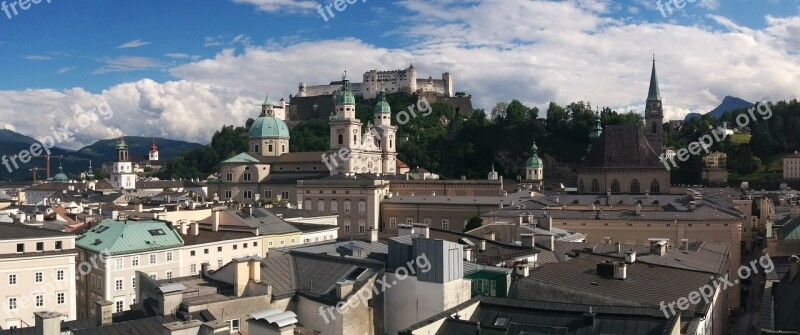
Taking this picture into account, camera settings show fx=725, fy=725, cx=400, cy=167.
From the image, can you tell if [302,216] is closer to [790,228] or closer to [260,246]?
[260,246]

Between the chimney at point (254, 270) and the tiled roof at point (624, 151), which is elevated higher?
the tiled roof at point (624, 151)

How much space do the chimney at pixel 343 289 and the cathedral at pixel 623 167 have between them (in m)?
45.0

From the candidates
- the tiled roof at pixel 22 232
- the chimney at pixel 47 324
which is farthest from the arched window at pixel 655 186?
the chimney at pixel 47 324

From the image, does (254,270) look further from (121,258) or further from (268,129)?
(268,129)

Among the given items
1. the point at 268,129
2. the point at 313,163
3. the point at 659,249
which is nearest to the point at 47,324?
the point at 659,249

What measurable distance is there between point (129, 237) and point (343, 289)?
20363 millimetres

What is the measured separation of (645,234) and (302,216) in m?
23.8

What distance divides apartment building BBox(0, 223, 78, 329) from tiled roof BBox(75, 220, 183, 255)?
114 inches

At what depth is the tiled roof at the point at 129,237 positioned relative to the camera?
35.3 m

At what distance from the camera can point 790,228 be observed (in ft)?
133

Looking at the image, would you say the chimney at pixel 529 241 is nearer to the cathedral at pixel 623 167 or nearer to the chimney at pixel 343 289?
the chimney at pixel 343 289

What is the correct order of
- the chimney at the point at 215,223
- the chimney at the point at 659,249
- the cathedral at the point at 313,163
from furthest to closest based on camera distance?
the cathedral at the point at 313,163, the chimney at the point at 215,223, the chimney at the point at 659,249

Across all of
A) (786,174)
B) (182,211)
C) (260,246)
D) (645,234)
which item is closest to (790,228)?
(645,234)

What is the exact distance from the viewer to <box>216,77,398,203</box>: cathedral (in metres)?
83.8
